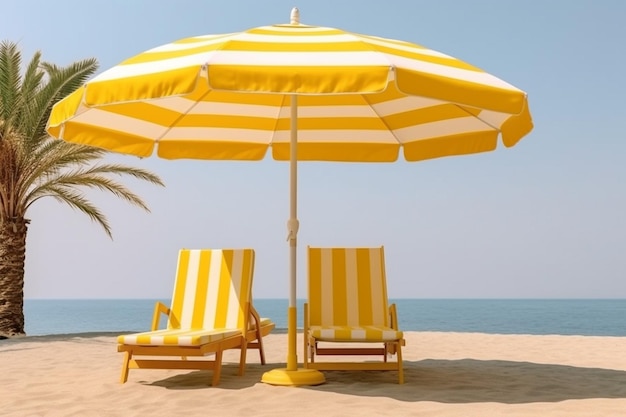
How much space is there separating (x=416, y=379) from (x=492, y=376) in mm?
731

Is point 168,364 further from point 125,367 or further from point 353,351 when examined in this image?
point 353,351

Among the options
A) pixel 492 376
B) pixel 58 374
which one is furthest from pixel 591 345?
pixel 58 374

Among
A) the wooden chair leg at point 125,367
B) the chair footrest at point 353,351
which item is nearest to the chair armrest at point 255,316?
the chair footrest at point 353,351

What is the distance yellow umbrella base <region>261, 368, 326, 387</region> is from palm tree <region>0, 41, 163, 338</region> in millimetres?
8159

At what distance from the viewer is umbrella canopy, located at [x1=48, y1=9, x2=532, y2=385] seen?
14.5 ft

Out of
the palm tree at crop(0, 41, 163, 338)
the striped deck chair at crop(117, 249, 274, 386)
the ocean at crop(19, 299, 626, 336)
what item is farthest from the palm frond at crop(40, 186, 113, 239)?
the striped deck chair at crop(117, 249, 274, 386)

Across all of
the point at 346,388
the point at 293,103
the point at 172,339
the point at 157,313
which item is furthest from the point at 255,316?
the point at 293,103

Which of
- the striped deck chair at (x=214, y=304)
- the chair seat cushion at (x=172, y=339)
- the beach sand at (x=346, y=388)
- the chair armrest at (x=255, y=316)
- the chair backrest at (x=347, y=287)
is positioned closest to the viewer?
the beach sand at (x=346, y=388)

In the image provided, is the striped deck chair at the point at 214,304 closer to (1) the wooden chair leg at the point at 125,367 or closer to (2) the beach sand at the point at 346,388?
(1) the wooden chair leg at the point at 125,367

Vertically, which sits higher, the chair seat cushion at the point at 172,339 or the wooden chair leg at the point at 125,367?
the chair seat cushion at the point at 172,339

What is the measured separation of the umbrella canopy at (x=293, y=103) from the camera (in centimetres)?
443

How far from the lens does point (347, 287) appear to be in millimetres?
6941

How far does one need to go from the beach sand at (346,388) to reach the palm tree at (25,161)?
14.3 ft

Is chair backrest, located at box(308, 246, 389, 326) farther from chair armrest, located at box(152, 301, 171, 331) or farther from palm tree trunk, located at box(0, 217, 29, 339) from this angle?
palm tree trunk, located at box(0, 217, 29, 339)
